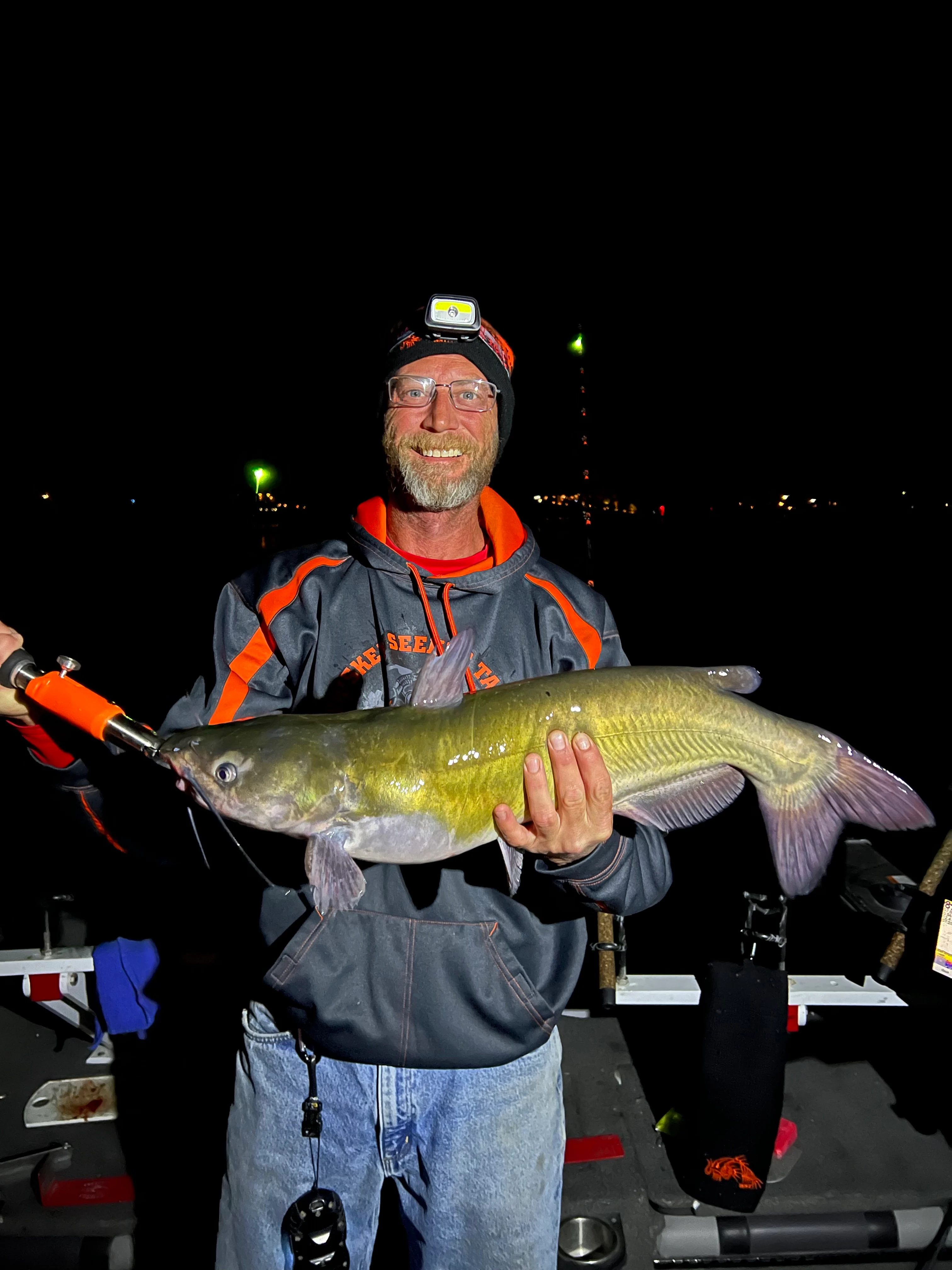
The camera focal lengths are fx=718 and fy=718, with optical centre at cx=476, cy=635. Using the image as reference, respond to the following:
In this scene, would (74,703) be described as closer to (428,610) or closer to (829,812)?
(428,610)

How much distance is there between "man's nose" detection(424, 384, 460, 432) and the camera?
2.76m

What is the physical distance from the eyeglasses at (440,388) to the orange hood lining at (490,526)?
350mm

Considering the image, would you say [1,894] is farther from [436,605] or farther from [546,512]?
[546,512]

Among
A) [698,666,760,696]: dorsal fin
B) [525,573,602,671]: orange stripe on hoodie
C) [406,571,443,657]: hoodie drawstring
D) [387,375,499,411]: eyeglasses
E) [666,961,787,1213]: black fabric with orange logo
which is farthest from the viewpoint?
[666,961,787,1213]: black fabric with orange logo

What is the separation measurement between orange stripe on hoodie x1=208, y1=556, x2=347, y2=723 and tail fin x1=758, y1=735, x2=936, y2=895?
69.4 inches

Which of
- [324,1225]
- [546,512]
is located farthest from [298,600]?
[546,512]

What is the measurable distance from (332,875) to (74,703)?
0.90 metres

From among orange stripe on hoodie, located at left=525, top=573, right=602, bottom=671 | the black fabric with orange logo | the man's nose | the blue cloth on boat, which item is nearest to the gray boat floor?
the black fabric with orange logo

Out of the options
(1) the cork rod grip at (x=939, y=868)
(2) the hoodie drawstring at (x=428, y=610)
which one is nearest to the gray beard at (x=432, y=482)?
(2) the hoodie drawstring at (x=428, y=610)

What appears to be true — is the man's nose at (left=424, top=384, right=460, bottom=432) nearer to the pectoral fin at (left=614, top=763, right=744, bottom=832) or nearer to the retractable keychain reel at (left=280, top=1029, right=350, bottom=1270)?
the pectoral fin at (left=614, top=763, right=744, bottom=832)

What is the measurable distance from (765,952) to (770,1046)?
1.31 ft

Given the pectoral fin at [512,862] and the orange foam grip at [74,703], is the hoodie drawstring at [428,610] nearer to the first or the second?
the pectoral fin at [512,862]

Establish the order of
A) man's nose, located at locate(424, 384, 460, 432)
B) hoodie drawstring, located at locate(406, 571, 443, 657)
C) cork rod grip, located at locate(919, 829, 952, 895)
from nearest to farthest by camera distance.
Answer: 1. hoodie drawstring, located at locate(406, 571, 443, 657)
2. man's nose, located at locate(424, 384, 460, 432)
3. cork rod grip, located at locate(919, 829, 952, 895)

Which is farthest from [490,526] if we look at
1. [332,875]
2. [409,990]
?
[409,990]
